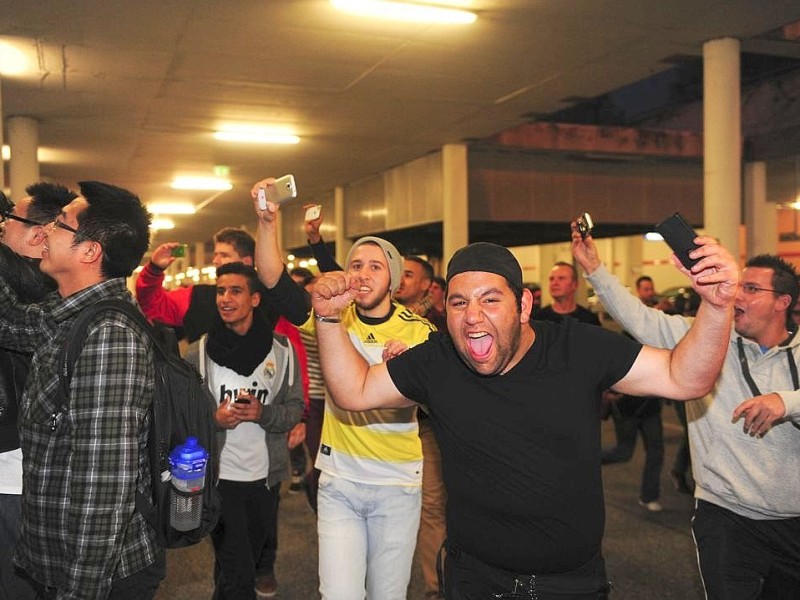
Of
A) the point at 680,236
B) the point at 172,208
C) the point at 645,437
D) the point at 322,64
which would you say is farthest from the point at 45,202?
the point at 172,208

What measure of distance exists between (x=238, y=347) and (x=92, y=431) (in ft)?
6.81

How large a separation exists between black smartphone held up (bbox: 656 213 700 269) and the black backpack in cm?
146

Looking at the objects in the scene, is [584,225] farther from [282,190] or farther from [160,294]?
[160,294]

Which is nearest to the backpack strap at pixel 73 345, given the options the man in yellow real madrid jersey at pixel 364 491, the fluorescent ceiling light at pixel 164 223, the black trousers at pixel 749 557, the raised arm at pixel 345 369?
the raised arm at pixel 345 369

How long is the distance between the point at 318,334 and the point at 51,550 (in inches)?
38.8

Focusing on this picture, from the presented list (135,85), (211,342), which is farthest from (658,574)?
(135,85)

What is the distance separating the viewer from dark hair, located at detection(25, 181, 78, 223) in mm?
3111

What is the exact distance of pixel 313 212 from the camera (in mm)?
4129

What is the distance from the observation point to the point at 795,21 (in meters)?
8.10

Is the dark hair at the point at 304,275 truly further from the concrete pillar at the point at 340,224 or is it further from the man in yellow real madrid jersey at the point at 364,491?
the concrete pillar at the point at 340,224

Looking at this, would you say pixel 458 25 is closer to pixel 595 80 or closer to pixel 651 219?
pixel 595 80

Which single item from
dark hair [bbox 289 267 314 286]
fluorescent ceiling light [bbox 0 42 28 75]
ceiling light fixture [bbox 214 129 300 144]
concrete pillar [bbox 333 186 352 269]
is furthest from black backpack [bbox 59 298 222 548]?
concrete pillar [bbox 333 186 352 269]

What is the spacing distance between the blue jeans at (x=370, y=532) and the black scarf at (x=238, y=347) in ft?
3.03

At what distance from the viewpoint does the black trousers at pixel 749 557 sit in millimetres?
3445
